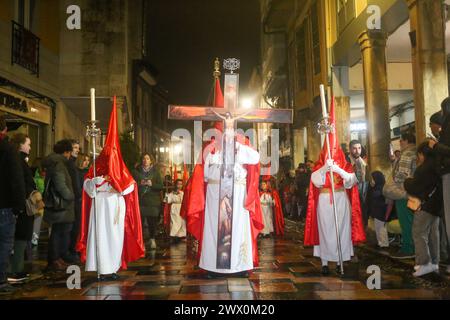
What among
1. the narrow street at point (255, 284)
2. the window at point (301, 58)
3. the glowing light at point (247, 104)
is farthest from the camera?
the window at point (301, 58)

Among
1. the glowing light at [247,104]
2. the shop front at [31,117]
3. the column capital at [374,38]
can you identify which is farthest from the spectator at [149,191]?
the column capital at [374,38]

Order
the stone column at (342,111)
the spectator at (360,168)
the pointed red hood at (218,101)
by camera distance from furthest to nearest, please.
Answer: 1. the stone column at (342,111)
2. the spectator at (360,168)
3. the pointed red hood at (218,101)

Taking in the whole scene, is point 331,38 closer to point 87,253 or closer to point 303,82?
point 303,82

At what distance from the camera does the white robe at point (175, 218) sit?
1105 cm

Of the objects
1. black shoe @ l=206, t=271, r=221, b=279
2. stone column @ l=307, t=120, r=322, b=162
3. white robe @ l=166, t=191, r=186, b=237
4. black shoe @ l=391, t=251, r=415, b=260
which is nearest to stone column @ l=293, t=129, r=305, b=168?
stone column @ l=307, t=120, r=322, b=162

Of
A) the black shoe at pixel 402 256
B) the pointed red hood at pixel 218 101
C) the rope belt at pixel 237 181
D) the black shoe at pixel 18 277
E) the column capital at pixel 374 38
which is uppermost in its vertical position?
the column capital at pixel 374 38

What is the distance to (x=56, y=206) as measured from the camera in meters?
6.91

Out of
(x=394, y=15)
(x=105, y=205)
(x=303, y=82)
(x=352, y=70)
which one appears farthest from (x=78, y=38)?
(x=105, y=205)

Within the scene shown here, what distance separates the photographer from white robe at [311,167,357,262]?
6.26m

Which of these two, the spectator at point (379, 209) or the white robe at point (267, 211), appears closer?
the spectator at point (379, 209)

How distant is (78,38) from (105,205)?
15248 mm

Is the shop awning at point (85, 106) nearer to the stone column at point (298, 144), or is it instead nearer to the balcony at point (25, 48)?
the balcony at point (25, 48)

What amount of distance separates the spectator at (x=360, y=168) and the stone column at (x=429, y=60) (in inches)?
44.6

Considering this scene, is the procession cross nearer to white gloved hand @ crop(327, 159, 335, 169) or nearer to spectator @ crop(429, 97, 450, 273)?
white gloved hand @ crop(327, 159, 335, 169)
